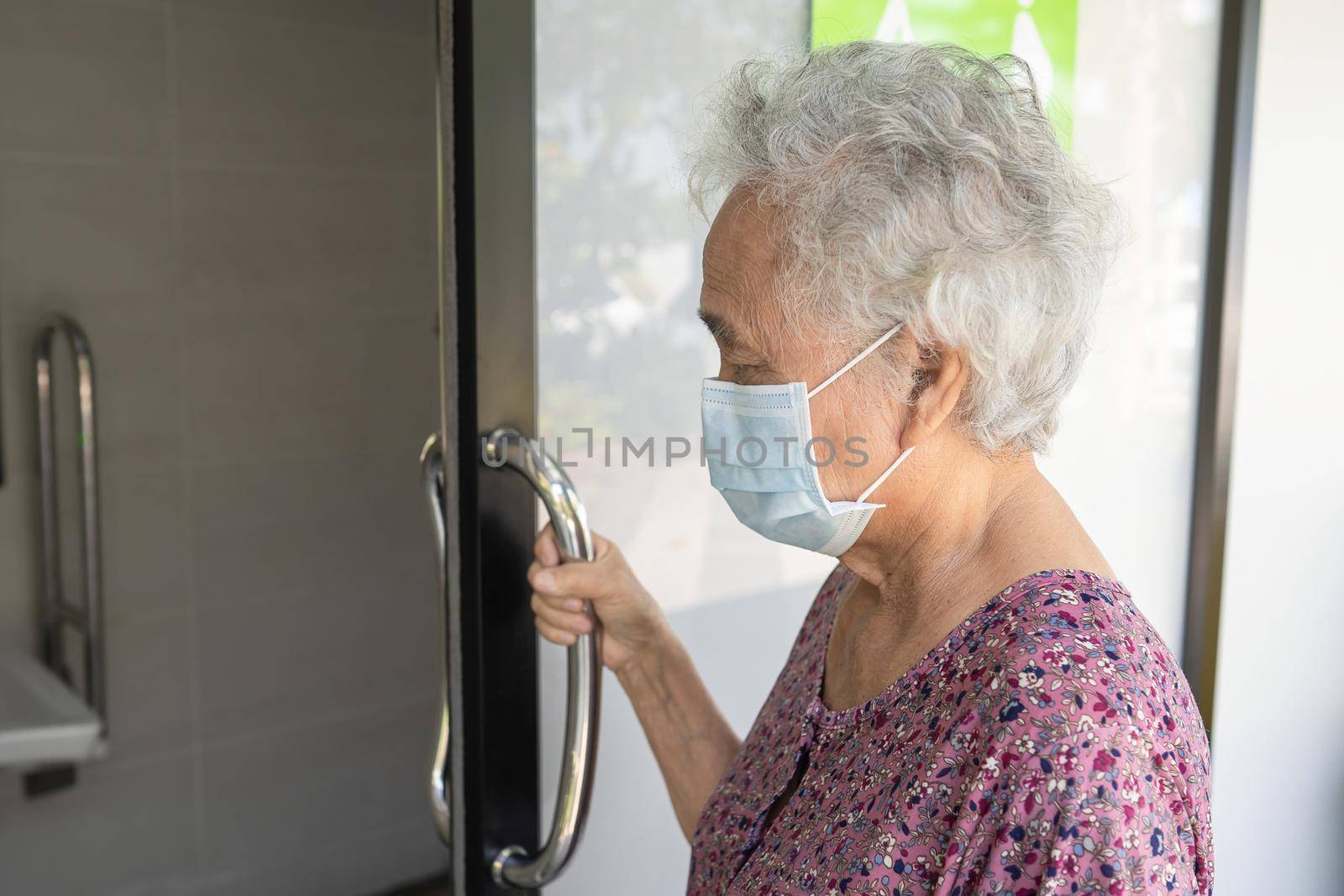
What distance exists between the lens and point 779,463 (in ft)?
2.86

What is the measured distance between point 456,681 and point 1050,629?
21.0 inches

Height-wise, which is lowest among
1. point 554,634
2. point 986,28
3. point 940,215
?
point 554,634

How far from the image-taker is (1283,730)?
6.76ft

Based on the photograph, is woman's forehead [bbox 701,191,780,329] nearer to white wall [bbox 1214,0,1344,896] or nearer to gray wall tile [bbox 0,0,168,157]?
white wall [bbox 1214,0,1344,896]

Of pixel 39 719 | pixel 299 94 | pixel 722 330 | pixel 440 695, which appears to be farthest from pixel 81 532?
pixel 722 330

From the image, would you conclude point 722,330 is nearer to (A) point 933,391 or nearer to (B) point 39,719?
(A) point 933,391

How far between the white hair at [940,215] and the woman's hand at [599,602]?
315mm

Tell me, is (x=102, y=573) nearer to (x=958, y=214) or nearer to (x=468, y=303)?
(x=468, y=303)

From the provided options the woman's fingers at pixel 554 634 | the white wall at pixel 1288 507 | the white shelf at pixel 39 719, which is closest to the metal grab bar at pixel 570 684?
the woman's fingers at pixel 554 634

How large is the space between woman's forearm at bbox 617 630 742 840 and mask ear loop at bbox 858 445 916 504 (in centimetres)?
33

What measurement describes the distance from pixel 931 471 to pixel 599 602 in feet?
1.12

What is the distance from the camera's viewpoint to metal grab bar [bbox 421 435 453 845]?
985mm

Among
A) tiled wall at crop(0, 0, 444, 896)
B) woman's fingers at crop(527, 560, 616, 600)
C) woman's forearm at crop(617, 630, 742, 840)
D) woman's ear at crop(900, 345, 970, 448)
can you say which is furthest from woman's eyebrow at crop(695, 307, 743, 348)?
tiled wall at crop(0, 0, 444, 896)

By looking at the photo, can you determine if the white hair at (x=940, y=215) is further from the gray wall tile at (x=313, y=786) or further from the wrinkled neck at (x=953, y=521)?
the gray wall tile at (x=313, y=786)
